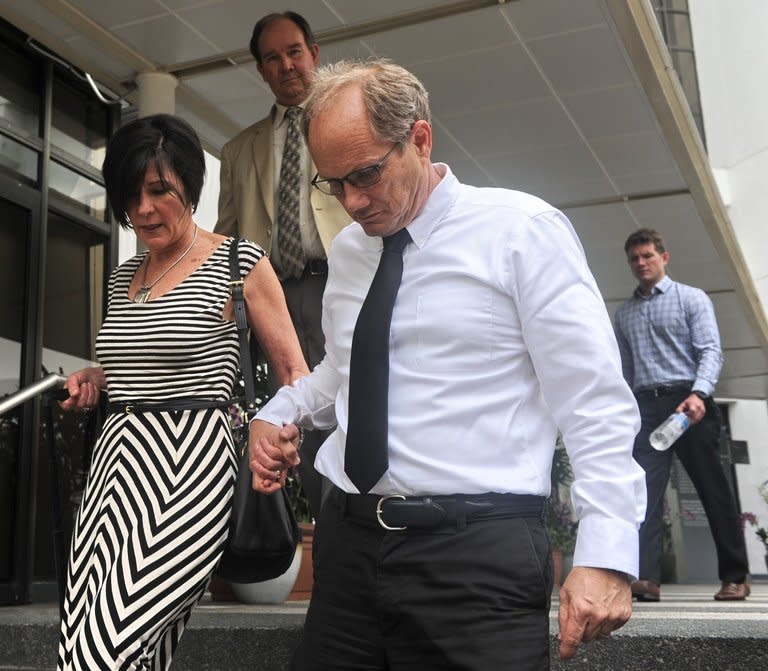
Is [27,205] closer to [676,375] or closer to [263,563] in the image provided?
[676,375]

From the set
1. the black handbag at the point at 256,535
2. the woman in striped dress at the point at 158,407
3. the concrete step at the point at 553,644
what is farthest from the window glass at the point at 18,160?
the black handbag at the point at 256,535

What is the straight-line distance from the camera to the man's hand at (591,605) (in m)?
1.55

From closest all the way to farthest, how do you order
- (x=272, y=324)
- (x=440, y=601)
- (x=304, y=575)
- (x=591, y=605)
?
(x=591, y=605) < (x=440, y=601) < (x=272, y=324) < (x=304, y=575)

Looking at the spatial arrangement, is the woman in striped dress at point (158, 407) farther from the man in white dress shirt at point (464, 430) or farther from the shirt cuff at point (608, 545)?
the shirt cuff at point (608, 545)

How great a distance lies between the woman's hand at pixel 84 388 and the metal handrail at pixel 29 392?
58.1 inches

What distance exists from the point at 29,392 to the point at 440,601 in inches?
116

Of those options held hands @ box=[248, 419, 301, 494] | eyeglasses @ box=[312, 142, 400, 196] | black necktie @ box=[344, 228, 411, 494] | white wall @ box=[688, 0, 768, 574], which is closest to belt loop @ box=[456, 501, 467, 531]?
black necktie @ box=[344, 228, 411, 494]

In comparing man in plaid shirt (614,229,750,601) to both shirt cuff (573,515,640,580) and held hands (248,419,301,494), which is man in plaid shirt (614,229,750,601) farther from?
shirt cuff (573,515,640,580)

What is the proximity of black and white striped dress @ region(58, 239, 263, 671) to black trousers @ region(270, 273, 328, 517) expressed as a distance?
978 millimetres

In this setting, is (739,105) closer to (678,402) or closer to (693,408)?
(678,402)

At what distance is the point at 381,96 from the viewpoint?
1.83 m

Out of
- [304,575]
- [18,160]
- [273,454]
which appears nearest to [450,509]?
[273,454]

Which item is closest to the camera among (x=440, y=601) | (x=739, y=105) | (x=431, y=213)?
(x=440, y=601)

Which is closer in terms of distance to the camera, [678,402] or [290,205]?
[290,205]
